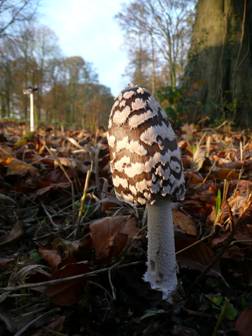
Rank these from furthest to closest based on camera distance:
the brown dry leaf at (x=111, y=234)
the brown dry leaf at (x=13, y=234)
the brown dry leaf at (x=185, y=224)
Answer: the brown dry leaf at (x=13, y=234) → the brown dry leaf at (x=185, y=224) → the brown dry leaf at (x=111, y=234)

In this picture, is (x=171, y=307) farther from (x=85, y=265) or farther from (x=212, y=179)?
(x=212, y=179)

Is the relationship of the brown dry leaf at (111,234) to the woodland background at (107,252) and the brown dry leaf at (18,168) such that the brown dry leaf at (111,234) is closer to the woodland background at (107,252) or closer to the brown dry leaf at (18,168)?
the woodland background at (107,252)

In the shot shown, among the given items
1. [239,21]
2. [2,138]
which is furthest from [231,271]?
[239,21]

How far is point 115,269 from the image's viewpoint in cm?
153

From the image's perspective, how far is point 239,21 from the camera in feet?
20.4

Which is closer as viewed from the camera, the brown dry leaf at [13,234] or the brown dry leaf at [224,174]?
A: the brown dry leaf at [13,234]

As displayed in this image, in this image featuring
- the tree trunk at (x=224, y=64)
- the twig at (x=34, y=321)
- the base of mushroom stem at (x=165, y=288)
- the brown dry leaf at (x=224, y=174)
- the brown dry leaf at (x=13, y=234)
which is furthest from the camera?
the tree trunk at (x=224, y=64)

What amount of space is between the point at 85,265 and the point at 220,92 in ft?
17.5

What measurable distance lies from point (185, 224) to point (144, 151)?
0.56 meters

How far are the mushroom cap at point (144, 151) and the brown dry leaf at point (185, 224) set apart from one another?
36cm

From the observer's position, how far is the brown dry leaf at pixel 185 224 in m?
1.71

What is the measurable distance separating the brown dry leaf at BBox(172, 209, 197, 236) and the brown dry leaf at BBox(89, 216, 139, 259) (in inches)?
8.3

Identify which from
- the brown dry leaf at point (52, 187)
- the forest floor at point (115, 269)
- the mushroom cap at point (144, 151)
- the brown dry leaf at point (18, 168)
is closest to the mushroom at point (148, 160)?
the mushroom cap at point (144, 151)

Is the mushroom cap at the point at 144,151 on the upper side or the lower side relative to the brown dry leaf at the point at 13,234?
upper
